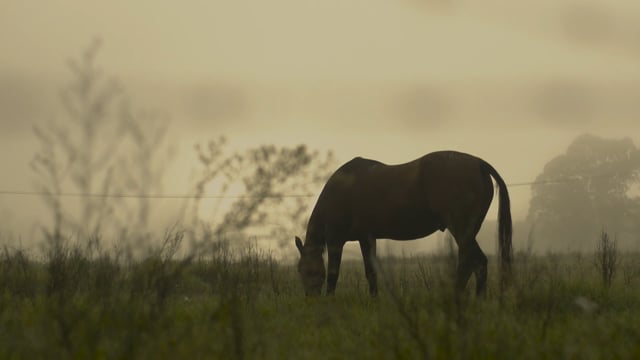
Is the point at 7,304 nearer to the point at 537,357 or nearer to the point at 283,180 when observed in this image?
the point at 283,180

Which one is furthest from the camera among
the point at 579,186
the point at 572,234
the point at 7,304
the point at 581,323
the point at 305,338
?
the point at 579,186

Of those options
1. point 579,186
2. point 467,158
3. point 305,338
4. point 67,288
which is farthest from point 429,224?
point 579,186

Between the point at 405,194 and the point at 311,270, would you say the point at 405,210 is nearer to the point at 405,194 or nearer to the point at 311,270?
the point at 405,194

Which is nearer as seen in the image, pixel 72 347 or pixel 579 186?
pixel 72 347

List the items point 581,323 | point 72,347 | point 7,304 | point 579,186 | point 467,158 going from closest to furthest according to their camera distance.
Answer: point 72,347, point 581,323, point 7,304, point 467,158, point 579,186

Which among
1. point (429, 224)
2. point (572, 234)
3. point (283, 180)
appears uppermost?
point (283, 180)

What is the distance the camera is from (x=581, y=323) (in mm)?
6555

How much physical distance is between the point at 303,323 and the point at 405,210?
10.8 ft

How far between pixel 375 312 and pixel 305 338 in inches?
56.9

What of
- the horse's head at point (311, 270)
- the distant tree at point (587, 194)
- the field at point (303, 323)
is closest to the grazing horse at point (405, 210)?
the horse's head at point (311, 270)

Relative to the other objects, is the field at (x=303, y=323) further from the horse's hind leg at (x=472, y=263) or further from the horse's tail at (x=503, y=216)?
the horse's tail at (x=503, y=216)

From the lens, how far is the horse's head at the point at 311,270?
1025 cm

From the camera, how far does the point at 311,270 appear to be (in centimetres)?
1041

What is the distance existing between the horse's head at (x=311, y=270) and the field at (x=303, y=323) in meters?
1.25
